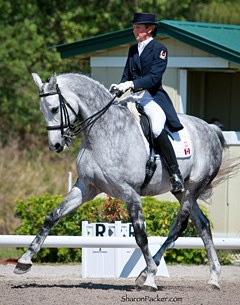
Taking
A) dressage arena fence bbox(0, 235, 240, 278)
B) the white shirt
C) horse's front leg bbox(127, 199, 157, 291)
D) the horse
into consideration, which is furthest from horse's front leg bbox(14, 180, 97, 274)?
dressage arena fence bbox(0, 235, 240, 278)

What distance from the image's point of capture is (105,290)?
31.2 ft

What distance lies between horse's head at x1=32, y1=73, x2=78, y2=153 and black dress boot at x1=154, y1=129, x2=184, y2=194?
3.31ft

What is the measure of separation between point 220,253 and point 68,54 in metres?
4.62

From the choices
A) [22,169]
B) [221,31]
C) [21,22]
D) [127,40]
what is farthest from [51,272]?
[21,22]

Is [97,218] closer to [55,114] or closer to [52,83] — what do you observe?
[55,114]

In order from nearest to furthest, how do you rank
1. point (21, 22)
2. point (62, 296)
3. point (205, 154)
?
point (62, 296)
point (205, 154)
point (21, 22)

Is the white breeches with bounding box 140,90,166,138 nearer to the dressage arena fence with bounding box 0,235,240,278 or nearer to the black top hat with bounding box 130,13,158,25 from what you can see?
the black top hat with bounding box 130,13,158,25

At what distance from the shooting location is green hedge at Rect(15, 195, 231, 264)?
41.1ft

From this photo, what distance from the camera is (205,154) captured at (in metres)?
10.1

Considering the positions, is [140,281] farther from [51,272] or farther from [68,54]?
[68,54]

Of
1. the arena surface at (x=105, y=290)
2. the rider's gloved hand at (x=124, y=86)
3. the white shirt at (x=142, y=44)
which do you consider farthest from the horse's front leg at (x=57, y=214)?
the white shirt at (x=142, y=44)

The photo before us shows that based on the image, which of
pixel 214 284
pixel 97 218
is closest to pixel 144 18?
pixel 214 284

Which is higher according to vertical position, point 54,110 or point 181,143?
point 54,110

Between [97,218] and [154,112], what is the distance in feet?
12.0
